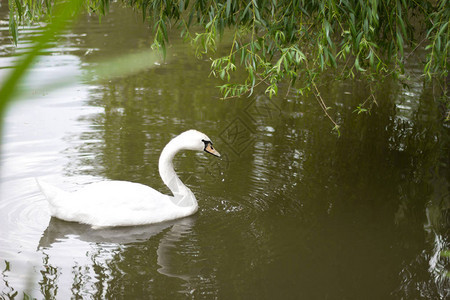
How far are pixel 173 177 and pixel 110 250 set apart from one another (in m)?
1.29

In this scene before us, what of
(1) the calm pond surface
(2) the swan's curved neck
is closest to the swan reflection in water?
(1) the calm pond surface

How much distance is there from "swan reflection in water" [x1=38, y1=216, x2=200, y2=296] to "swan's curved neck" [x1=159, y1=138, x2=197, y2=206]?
0.75 feet

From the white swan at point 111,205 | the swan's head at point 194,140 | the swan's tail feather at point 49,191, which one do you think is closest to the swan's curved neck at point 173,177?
the swan's head at point 194,140

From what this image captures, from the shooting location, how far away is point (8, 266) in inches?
202

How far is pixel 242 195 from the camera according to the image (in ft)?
22.5

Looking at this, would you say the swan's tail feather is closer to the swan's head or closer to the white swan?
the white swan

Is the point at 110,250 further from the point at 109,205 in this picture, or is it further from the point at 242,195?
the point at 242,195

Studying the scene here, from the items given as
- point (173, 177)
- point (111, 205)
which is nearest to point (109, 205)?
point (111, 205)

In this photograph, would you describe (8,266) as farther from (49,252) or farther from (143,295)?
(143,295)

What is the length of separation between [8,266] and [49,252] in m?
0.45

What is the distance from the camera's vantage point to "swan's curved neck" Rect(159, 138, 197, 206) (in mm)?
6434

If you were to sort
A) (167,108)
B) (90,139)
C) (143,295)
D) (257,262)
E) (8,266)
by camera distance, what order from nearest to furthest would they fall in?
(143,295)
(8,266)
(257,262)
(90,139)
(167,108)

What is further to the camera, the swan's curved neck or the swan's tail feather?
the swan's curved neck


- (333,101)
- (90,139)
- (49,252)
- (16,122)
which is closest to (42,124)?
(16,122)
